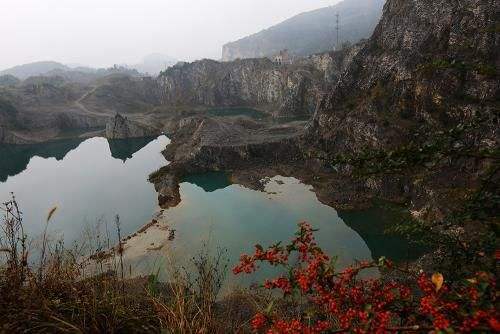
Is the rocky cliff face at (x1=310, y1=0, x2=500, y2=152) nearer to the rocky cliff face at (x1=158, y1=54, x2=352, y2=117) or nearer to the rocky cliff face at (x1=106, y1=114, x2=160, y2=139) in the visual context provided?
the rocky cliff face at (x1=158, y1=54, x2=352, y2=117)

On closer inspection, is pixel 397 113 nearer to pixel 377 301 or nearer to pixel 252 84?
pixel 377 301

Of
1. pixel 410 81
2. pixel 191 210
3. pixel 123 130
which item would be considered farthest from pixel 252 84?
pixel 191 210

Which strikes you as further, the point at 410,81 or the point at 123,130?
the point at 123,130

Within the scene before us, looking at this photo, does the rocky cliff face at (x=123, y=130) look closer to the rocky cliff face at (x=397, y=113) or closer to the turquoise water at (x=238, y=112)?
the rocky cliff face at (x=397, y=113)

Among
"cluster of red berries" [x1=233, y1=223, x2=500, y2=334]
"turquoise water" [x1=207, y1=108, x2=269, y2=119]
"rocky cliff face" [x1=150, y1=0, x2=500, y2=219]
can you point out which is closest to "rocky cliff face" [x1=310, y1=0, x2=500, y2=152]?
"rocky cliff face" [x1=150, y1=0, x2=500, y2=219]

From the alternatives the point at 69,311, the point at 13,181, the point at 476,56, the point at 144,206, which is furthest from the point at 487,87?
the point at 13,181

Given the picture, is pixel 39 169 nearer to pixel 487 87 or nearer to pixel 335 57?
pixel 487 87

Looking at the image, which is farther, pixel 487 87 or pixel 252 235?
pixel 487 87
